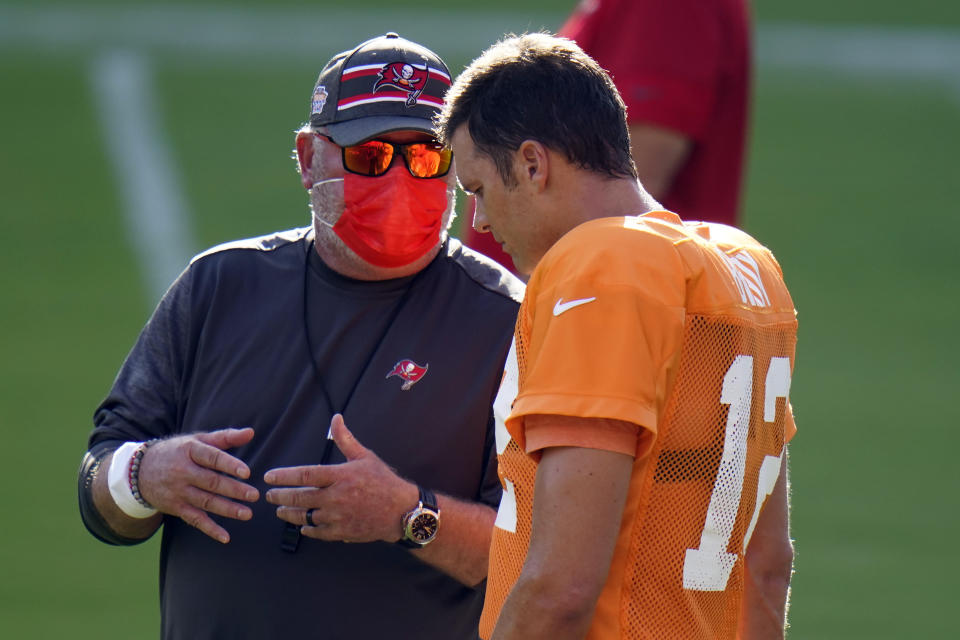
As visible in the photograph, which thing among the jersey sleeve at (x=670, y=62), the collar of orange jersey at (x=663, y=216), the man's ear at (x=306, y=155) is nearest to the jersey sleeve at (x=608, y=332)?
the collar of orange jersey at (x=663, y=216)

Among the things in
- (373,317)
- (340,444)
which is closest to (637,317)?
(340,444)

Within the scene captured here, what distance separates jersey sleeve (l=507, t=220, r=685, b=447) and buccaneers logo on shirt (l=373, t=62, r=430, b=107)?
38.9 inches

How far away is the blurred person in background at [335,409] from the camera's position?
8.42 ft

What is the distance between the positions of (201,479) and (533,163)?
0.93m

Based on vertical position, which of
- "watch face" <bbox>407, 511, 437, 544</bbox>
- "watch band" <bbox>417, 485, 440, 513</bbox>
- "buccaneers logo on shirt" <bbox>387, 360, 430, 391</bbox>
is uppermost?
"buccaneers logo on shirt" <bbox>387, 360, 430, 391</bbox>

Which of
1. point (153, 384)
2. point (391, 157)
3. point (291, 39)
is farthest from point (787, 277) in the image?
point (153, 384)

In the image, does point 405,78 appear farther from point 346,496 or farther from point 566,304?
point 566,304

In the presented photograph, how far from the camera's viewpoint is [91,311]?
8172 mm

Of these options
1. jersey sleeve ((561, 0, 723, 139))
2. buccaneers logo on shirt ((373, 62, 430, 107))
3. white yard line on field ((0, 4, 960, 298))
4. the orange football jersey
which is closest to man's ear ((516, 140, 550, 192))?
the orange football jersey

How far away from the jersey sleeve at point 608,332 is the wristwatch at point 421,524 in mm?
630

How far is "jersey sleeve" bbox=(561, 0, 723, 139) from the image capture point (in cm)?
388

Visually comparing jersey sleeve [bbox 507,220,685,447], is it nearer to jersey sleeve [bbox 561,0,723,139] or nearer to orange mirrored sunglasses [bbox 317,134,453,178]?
orange mirrored sunglasses [bbox 317,134,453,178]

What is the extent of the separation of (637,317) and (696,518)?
1.21ft

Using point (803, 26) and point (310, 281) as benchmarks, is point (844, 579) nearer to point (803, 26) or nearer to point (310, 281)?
point (310, 281)
